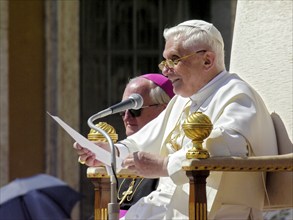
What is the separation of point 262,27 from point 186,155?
109 centimetres

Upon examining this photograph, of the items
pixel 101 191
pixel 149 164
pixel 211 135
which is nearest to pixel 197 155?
pixel 211 135

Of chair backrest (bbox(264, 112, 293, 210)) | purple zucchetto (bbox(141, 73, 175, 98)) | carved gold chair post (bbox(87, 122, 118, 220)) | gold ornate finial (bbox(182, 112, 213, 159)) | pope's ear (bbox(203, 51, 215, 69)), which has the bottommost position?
carved gold chair post (bbox(87, 122, 118, 220))

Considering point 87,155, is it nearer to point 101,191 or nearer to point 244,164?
point 101,191

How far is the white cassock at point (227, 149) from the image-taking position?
5.30 meters

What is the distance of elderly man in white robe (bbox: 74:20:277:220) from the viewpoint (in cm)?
534

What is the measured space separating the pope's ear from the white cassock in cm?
7

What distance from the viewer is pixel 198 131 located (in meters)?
5.10

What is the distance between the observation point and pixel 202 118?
5113mm

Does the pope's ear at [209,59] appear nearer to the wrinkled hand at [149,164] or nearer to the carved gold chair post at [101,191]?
the wrinkled hand at [149,164]

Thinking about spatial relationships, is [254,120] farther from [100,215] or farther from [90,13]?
[90,13]

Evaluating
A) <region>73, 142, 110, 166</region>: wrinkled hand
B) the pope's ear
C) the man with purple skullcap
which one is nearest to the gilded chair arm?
the pope's ear

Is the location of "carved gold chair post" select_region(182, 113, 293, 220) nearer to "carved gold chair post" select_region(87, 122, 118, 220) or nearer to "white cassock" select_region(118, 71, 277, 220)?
"white cassock" select_region(118, 71, 277, 220)

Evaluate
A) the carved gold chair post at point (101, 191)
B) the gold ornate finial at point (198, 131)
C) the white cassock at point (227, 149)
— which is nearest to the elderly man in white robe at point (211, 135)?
the white cassock at point (227, 149)

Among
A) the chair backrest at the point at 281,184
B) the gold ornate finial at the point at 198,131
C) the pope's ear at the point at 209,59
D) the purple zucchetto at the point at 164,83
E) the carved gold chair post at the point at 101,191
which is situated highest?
the pope's ear at the point at 209,59
